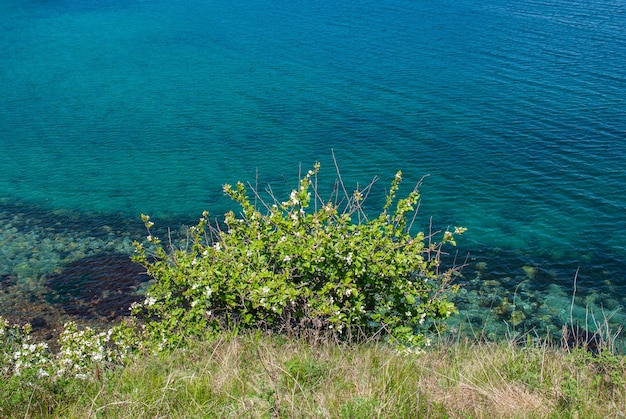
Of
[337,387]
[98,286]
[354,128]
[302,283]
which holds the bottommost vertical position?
[98,286]

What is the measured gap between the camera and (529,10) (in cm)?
5378

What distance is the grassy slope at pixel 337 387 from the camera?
296 inches

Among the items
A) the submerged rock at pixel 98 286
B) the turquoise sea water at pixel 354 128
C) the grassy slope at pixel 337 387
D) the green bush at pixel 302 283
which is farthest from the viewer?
the turquoise sea water at pixel 354 128

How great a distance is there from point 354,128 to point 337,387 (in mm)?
26649

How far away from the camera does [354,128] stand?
33656 mm

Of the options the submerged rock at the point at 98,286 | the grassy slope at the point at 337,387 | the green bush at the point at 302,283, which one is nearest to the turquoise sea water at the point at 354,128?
the submerged rock at the point at 98,286

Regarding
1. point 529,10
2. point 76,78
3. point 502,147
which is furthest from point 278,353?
point 529,10

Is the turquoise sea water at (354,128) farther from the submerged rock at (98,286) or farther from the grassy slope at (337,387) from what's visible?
the grassy slope at (337,387)

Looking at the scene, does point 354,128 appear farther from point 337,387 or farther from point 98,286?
point 337,387

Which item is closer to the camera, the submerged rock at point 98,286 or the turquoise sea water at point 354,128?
the submerged rock at point 98,286

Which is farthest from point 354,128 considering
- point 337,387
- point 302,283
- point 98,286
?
point 337,387

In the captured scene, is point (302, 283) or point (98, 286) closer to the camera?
point (302, 283)

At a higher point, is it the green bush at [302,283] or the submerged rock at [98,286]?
the green bush at [302,283]

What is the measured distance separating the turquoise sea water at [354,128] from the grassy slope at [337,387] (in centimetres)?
765
